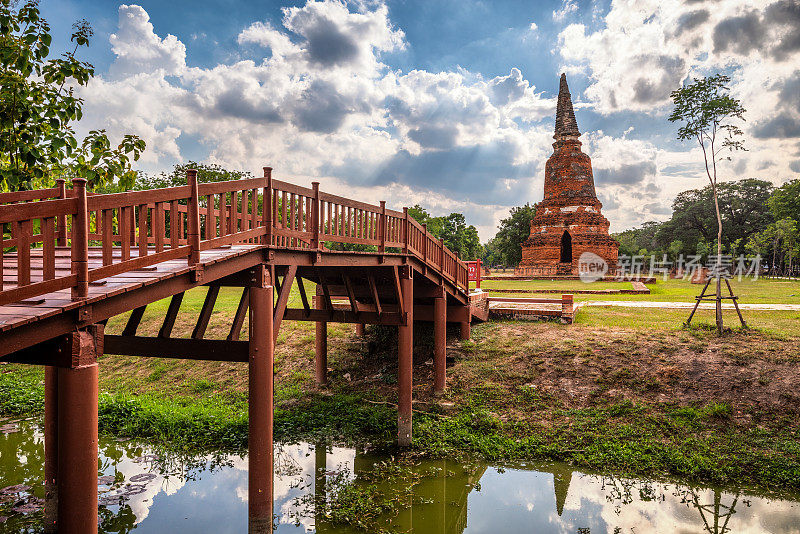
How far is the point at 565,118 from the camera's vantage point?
1635 inches

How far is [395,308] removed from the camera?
42.5ft

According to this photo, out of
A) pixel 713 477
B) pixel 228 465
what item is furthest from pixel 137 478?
pixel 713 477

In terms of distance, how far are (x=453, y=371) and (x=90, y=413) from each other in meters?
11.3

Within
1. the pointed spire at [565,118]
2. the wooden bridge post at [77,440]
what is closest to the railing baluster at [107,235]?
the wooden bridge post at [77,440]

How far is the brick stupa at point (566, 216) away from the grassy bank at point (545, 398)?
22.1 m

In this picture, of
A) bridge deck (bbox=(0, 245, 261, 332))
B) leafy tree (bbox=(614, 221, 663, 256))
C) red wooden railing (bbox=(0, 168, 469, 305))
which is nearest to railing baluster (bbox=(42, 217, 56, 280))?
red wooden railing (bbox=(0, 168, 469, 305))

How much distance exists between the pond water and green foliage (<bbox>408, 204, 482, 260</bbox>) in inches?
2047

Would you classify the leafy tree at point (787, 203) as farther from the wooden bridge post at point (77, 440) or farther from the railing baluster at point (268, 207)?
the wooden bridge post at point (77, 440)

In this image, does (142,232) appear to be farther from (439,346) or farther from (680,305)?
(680,305)

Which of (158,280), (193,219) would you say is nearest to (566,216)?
(193,219)

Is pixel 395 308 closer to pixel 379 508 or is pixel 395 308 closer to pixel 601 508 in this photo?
pixel 379 508

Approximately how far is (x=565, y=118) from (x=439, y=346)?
1373 inches

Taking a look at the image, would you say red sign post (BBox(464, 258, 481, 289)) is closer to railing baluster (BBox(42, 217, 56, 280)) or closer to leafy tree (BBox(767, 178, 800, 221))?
railing baluster (BBox(42, 217, 56, 280))

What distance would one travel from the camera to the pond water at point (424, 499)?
764 cm
